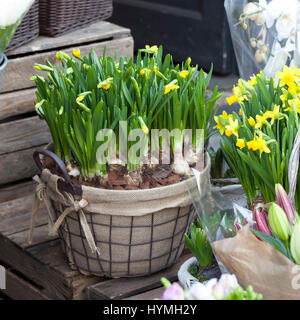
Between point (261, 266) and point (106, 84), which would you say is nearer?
point (261, 266)

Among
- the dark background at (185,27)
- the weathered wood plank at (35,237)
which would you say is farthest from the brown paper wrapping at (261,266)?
the dark background at (185,27)

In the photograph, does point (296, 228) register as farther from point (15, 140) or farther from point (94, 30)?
point (94, 30)

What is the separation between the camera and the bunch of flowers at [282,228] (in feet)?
4.15

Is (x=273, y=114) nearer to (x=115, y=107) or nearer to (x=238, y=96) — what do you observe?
(x=238, y=96)

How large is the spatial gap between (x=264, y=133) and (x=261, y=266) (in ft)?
1.05

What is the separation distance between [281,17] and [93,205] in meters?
0.81

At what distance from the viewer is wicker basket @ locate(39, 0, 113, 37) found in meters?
2.26

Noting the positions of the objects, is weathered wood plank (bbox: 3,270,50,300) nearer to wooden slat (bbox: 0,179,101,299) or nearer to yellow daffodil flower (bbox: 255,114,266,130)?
wooden slat (bbox: 0,179,101,299)

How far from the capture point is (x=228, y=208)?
1472 millimetres

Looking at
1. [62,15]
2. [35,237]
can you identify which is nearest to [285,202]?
[35,237]

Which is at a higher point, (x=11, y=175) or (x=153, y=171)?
(x=153, y=171)

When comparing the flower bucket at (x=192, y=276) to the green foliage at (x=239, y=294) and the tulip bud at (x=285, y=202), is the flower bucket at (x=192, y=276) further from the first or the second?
the green foliage at (x=239, y=294)

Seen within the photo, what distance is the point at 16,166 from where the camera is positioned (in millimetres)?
2203
